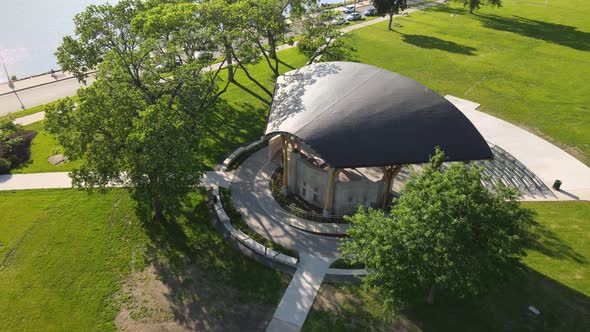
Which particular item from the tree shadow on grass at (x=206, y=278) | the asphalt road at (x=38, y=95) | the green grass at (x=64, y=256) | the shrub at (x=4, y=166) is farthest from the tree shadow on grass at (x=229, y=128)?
the asphalt road at (x=38, y=95)

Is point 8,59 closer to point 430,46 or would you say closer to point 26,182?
point 26,182

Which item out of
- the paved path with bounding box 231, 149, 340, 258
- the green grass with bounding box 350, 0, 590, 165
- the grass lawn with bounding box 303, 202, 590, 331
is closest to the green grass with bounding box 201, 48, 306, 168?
the paved path with bounding box 231, 149, 340, 258

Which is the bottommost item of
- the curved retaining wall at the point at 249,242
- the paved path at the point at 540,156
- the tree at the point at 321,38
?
the paved path at the point at 540,156

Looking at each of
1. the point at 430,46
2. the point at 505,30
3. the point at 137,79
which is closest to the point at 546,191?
the point at 137,79

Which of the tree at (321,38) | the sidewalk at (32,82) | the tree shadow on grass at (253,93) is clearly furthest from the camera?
the sidewalk at (32,82)

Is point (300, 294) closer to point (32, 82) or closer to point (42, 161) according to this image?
point (42, 161)

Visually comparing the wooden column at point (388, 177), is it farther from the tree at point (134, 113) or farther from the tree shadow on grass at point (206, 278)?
the tree at point (134, 113)

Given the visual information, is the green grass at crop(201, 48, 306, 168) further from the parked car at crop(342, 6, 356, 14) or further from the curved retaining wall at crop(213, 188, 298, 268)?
the parked car at crop(342, 6, 356, 14)
